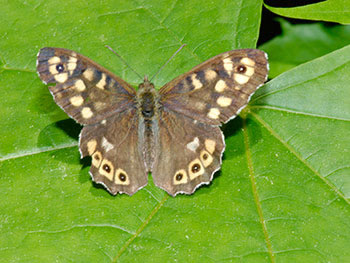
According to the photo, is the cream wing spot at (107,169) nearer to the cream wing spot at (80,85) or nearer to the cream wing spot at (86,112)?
the cream wing spot at (86,112)

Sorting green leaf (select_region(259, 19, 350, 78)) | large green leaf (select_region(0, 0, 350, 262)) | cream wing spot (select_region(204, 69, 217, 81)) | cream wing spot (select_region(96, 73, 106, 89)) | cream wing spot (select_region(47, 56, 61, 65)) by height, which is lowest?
green leaf (select_region(259, 19, 350, 78))

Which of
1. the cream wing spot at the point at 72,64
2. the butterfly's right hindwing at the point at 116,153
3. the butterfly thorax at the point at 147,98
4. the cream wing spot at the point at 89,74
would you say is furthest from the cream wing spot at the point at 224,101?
the cream wing spot at the point at 72,64

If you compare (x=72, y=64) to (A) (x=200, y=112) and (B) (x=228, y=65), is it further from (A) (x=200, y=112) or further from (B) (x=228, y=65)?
(B) (x=228, y=65)

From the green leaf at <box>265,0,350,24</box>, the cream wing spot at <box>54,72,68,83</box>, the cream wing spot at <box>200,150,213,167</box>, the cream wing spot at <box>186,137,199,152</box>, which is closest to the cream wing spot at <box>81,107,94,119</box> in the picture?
the cream wing spot at <box>54,72,68,83</box>

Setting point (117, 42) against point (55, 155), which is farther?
point (117, 42)

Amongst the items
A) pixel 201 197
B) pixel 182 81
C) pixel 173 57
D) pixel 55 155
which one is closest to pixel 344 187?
pixel 201 197

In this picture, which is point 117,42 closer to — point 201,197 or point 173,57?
point 173,57

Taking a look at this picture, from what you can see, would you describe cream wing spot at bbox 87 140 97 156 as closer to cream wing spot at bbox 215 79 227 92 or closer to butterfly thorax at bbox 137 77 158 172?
butterfly thorax at bbox 137 77 158 172
